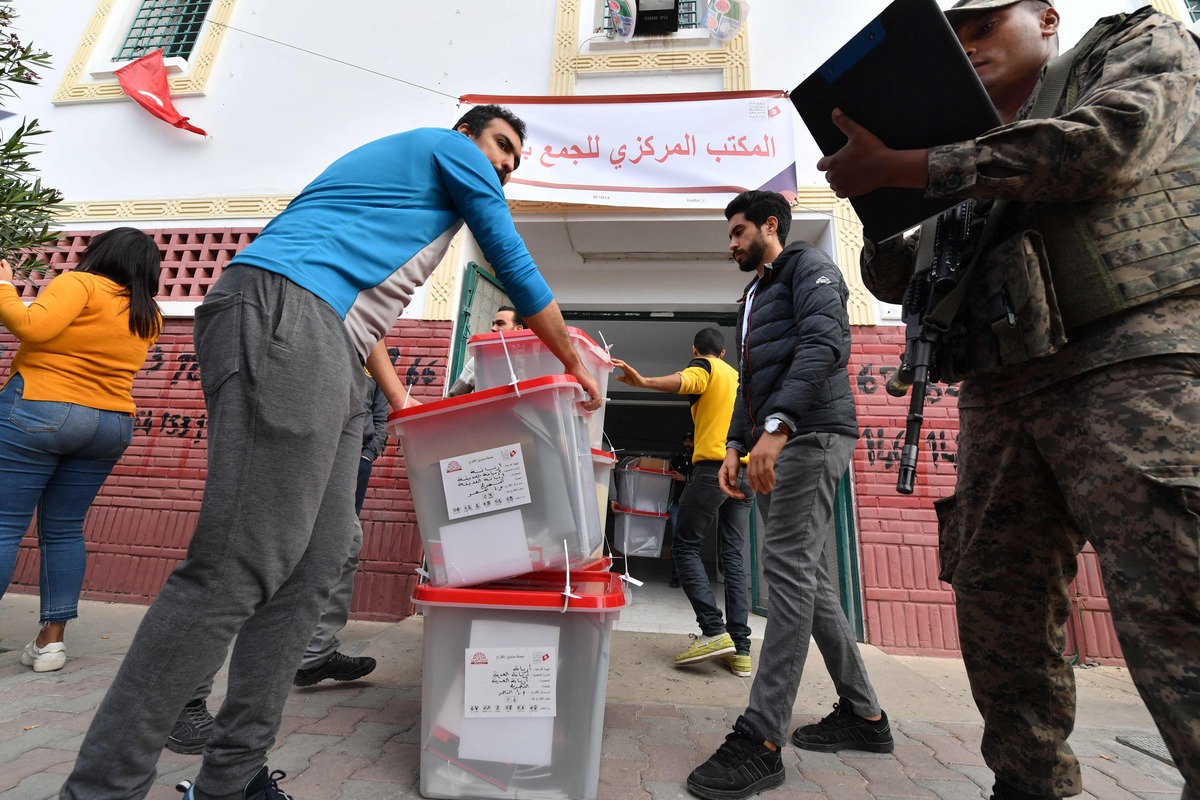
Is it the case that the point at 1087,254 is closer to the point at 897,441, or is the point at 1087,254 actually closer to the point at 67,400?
the point at 897,441

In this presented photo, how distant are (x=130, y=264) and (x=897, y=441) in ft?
13.7

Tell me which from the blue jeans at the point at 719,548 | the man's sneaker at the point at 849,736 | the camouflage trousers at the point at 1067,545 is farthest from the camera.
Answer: the blue jeans at the point at 719,548

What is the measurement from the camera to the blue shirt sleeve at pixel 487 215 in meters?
1.39

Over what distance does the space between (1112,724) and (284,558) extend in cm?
308

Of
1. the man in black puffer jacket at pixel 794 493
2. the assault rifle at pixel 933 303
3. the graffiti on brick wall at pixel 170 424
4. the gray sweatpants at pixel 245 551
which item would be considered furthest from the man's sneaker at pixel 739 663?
the graffiti on brick wall at pixel 170 424

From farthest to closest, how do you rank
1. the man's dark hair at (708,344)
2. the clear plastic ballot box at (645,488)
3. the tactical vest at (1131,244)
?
the clear plastic ballot box at (645,488), the man's dark hair at (708,344), the tactical vest at (1131,244)

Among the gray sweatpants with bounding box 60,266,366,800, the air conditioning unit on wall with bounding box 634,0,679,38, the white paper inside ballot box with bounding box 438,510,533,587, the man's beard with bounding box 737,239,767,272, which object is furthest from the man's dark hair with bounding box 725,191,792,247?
the air conditioning unit on wall with bounding box 634,0,679,38

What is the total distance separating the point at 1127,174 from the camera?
96 centimetres

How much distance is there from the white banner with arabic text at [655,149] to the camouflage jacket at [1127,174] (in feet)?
10.3

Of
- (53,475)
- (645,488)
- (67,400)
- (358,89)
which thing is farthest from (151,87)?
(645,488)

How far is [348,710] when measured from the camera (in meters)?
2.01

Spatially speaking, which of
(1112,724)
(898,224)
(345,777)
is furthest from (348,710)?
(1112,724)

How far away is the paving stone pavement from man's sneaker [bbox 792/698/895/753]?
30 mm

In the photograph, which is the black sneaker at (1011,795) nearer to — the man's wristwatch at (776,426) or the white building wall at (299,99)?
the man's wristwatch at (776,426)
